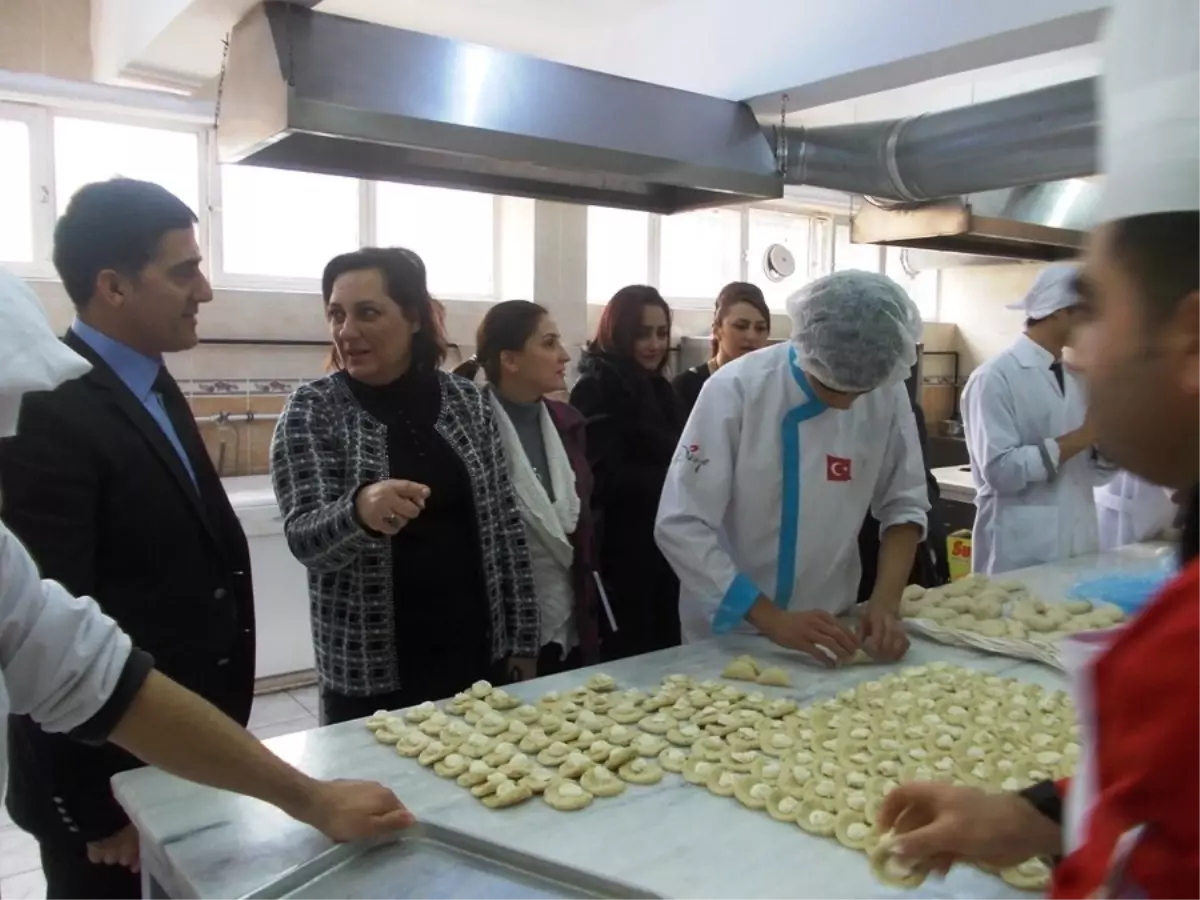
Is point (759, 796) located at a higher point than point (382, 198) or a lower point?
lower

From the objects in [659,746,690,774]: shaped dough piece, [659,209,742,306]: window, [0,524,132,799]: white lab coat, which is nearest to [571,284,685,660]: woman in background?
[659,746,690,774]: shaped dough piece

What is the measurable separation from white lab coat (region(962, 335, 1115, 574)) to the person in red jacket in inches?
78.1

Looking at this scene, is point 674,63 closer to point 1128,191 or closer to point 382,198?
point 382,198

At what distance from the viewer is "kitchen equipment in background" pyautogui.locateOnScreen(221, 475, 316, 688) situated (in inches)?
125

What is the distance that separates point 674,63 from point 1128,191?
2.35 m

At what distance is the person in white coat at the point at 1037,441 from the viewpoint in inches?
97.6

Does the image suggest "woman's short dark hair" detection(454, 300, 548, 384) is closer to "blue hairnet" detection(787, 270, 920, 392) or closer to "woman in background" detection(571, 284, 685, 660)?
"woman in background" detection(571, 284, 685, 660)

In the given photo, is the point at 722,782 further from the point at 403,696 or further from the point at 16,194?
the point at 16,194

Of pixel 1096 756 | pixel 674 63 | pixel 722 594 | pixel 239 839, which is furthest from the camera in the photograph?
pixel 674 63

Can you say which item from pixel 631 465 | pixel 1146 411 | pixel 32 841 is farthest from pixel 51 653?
pixel 32 841

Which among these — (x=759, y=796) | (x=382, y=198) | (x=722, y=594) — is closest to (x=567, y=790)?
(x=759, y=796)

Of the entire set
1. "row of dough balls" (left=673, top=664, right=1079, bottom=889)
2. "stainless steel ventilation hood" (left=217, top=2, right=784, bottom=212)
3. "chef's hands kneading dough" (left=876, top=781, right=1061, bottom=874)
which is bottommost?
"row of dough balls" (left=673, top=664, right=1079, bottom=889)

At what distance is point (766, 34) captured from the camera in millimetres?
2475

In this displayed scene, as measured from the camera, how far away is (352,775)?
115 centimetres
